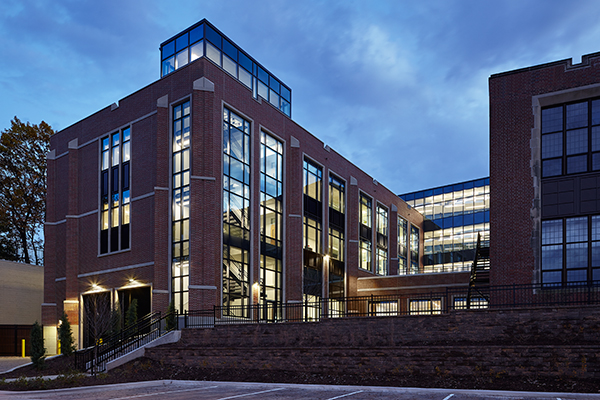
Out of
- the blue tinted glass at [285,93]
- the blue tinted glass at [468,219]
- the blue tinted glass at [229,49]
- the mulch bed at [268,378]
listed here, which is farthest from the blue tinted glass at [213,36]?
the blue tinted glass at [468,219]

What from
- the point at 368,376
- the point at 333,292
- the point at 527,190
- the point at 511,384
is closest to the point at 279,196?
→ the point at 333,292

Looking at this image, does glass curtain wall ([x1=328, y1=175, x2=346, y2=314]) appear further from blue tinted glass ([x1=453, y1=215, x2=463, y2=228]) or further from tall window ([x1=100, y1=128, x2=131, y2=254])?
blue tinted glass ([x1=453, y1=215, x2=463, y2=228])

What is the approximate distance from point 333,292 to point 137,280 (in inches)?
647

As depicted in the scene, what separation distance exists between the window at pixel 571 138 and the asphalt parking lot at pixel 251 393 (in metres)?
11.1

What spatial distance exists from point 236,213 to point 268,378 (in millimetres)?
14315

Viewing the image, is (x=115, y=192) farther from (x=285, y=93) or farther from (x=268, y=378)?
(x=268, y=378)

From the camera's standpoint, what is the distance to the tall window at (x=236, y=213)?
30078mm

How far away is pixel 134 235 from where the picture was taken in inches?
1230

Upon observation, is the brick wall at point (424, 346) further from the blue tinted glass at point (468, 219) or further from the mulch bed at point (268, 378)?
the blue tinted glass at point (468, 219)

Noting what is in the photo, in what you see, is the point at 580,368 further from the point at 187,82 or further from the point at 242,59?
the point at 242,59

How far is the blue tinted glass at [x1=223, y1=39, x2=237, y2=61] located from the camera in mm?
38250

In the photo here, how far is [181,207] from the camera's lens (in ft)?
98.0

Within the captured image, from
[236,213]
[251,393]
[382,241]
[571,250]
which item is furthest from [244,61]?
[251,393]

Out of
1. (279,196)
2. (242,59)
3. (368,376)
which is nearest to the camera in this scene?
(368,376)
